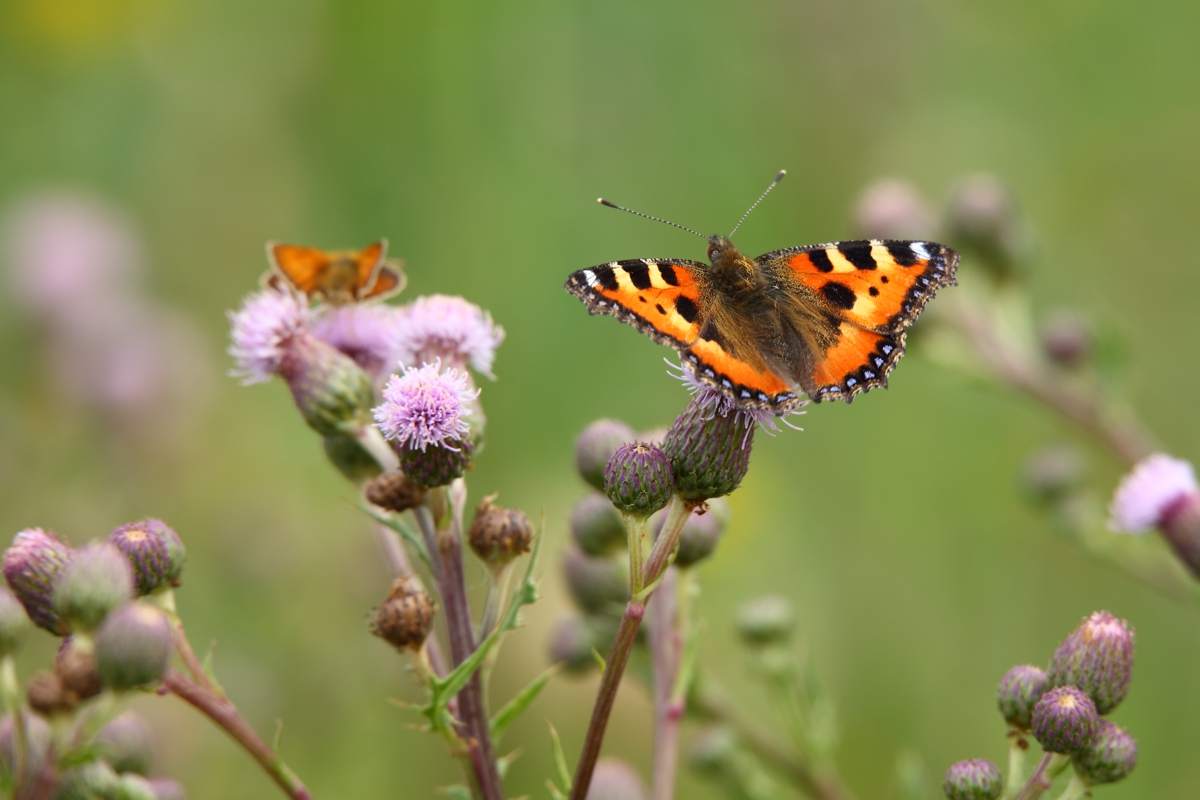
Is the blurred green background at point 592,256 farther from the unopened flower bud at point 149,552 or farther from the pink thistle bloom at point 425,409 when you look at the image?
the pink thistle bloom at point 425,409

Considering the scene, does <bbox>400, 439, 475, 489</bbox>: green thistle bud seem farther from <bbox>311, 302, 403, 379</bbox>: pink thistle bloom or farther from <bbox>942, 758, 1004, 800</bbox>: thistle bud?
<bbox>942, 758, 1004, 800</bbox>: thistle bud

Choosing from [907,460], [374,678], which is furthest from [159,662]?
[907,460]

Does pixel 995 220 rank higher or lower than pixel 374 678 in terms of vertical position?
higher

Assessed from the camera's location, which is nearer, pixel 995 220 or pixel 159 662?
pixel 159 662

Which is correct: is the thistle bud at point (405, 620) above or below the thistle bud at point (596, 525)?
below

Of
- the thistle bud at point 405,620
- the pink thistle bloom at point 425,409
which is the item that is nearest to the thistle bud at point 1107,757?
the thistle bud at point 405,620

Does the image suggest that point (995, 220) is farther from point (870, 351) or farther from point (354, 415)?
point (354, 415)
